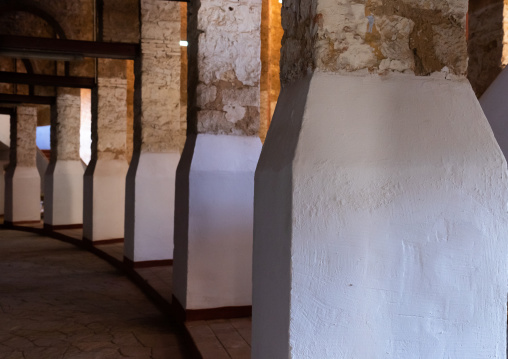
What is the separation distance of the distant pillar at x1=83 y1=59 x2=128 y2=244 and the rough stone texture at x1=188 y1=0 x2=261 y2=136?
4663mm

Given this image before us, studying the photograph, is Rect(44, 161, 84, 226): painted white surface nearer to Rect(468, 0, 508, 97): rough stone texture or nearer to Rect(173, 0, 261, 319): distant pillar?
Rect(173, 0, 261, 319): distant pillar

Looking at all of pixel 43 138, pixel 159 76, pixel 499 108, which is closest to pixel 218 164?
pixel 499 108

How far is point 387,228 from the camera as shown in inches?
75.6

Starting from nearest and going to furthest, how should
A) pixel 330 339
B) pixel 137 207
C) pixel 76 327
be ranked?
1. pixel 330 339
2. pixel 76 327
3. pixel 137 207

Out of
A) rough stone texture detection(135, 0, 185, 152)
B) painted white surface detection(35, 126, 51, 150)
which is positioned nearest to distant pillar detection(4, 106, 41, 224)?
rough stone texture detection(135, 0, 185, 152)

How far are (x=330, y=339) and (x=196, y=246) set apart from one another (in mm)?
2444

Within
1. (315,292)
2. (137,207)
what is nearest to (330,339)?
(315,292)

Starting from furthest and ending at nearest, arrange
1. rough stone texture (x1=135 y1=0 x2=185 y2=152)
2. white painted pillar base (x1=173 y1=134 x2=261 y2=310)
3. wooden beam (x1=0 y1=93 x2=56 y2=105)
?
wooden beam (x1=0 y1=93 x2=56 y2=105) → rough stone texture (x1=135 y1=0 x2=185 y2=152) → white painted pillar base (x1=173 y1=134 x2=261 y2=310)

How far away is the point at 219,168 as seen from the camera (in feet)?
14.0

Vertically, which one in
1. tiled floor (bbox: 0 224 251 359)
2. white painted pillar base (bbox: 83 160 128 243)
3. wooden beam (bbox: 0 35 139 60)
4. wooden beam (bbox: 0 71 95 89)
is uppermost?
wooden beam (bbox: 0 35 139 60)

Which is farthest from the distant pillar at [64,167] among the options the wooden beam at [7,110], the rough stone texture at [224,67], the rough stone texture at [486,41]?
the rough stone texture at [486,41]

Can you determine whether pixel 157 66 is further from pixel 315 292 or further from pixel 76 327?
pixel 315 292

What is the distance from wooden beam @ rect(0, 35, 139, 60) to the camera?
6.92m

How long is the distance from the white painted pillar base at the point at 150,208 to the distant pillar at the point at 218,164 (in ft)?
6.65
